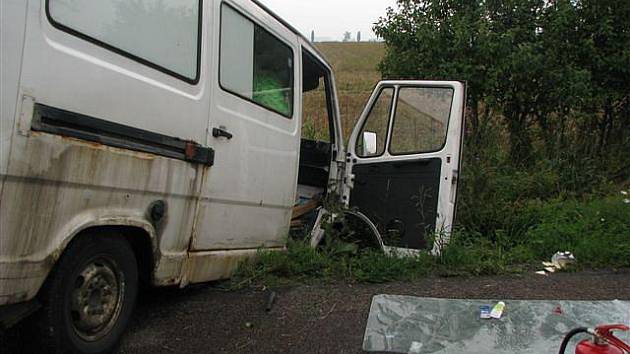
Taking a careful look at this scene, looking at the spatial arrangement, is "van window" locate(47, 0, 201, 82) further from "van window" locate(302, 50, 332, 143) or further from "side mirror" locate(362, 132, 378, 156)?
"side mirror" locate(362, 132, 378, 156)

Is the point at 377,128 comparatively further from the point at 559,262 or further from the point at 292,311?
the point at 292,311

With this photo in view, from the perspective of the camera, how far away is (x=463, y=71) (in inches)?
359

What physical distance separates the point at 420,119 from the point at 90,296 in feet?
11.9

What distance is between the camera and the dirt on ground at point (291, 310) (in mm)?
3607

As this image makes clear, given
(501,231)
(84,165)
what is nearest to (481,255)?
(501,231)

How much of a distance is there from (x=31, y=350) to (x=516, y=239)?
519 cm

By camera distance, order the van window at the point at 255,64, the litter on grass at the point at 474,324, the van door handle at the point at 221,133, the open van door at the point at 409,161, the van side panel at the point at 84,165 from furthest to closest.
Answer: the open van door at the point at 409,161 → the van window at the point at 255,64 → the van door handle at the point at 221,133 → the litter on grass at the point at 474,324 → the van side panel at the point at 84,165

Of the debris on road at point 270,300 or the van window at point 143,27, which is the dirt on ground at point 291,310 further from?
the van window at point 143,27

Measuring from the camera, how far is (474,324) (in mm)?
3891

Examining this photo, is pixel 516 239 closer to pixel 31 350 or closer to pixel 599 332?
pixel 599 332

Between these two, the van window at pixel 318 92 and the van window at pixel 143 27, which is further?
the van window at pixel 318 92

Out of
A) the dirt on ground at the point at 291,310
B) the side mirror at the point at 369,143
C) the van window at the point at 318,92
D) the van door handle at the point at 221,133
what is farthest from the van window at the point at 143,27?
the side mirror at the point at 369,143

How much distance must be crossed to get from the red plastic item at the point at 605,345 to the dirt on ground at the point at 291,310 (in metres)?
1.38

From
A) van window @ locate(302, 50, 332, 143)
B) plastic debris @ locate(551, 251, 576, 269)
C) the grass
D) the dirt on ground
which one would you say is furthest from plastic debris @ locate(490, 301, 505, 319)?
van window @ locate(302, 50, 332, 143)
